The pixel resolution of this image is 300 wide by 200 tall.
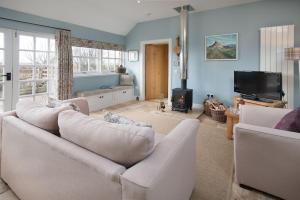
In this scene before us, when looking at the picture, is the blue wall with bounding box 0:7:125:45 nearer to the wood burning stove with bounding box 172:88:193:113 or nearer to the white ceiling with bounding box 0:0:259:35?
the white ceiling with bounding box 0:0:259:35

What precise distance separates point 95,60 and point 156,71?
2299 millimetres

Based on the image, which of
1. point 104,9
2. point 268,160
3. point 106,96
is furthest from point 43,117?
point 104,9

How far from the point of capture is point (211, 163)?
238 centimetres

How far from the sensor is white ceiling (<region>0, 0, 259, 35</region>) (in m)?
4.06

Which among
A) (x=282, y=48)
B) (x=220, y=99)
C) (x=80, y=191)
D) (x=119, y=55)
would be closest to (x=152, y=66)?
(x=119, y=55)

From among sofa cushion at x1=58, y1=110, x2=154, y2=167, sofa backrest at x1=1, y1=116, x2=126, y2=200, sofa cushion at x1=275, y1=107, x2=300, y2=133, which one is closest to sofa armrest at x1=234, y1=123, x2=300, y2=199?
sofa cushion at x1=275, y1=107, x2=300, y2=133

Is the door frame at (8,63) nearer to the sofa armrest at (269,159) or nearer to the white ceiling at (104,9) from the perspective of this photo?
the white ceiling at (104,9)

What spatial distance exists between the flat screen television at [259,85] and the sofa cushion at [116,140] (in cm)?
350

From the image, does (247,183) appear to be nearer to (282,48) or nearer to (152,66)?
(282,48)

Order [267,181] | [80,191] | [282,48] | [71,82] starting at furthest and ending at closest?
[71,82] < [282,48] < [267,181] < [80,191]

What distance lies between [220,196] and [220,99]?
11.9 ft

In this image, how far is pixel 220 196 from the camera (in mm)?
1751

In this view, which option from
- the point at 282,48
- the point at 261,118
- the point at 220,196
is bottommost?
the point at 220,196

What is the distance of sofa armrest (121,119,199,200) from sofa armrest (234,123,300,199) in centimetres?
61
